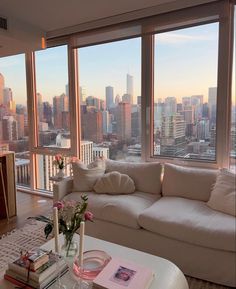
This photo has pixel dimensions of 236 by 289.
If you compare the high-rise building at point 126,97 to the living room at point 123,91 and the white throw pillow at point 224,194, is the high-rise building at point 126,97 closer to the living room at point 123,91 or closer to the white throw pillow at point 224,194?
the living room at point 123,91

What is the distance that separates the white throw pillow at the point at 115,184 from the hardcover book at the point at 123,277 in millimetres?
1297

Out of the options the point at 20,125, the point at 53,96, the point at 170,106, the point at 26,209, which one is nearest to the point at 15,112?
the point at 20,125

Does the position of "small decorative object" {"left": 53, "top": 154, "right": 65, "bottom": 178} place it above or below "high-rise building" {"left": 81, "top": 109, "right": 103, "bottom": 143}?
below

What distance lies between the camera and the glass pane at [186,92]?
2943 millimetres

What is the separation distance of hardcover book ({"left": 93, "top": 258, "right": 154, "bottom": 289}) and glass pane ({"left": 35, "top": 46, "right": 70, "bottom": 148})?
277 centimetres

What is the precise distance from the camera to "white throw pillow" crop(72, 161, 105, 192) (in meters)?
3.00

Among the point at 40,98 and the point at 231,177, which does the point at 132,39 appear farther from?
the point at 231,177

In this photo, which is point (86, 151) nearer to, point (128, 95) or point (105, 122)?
point (105, 122)

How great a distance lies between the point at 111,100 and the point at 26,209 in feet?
6.50

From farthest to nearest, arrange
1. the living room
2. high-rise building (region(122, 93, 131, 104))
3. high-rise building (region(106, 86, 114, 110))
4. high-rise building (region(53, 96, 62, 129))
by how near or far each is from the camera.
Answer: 1. high-rise building (region(53, 96, 62, 129))
2. high-rise building (region(106, 86, 114, 110))
3. high-rise building (region(122, 93, 131, 104))
4. the living room

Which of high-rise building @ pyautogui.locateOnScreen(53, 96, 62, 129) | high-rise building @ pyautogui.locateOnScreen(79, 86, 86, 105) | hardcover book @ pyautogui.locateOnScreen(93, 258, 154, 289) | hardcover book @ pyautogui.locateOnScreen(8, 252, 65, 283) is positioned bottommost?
hardcover book @ pyautogui.locateOnScreen(93, 258, 154, 289)

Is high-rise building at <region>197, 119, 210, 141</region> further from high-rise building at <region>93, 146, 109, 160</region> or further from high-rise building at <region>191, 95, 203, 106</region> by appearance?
high-rise building at <region>93, 146, 109, 160</region>

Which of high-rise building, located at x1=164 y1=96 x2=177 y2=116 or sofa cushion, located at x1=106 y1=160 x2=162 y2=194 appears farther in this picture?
high-rise building, located at x1=164 y1=96 x2=177 y2=116

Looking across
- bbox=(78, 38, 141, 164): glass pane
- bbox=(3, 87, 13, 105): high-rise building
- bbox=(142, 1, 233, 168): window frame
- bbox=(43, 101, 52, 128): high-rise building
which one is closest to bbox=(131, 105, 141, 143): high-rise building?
bbox=(78, 38, 141, 164): glass pane
